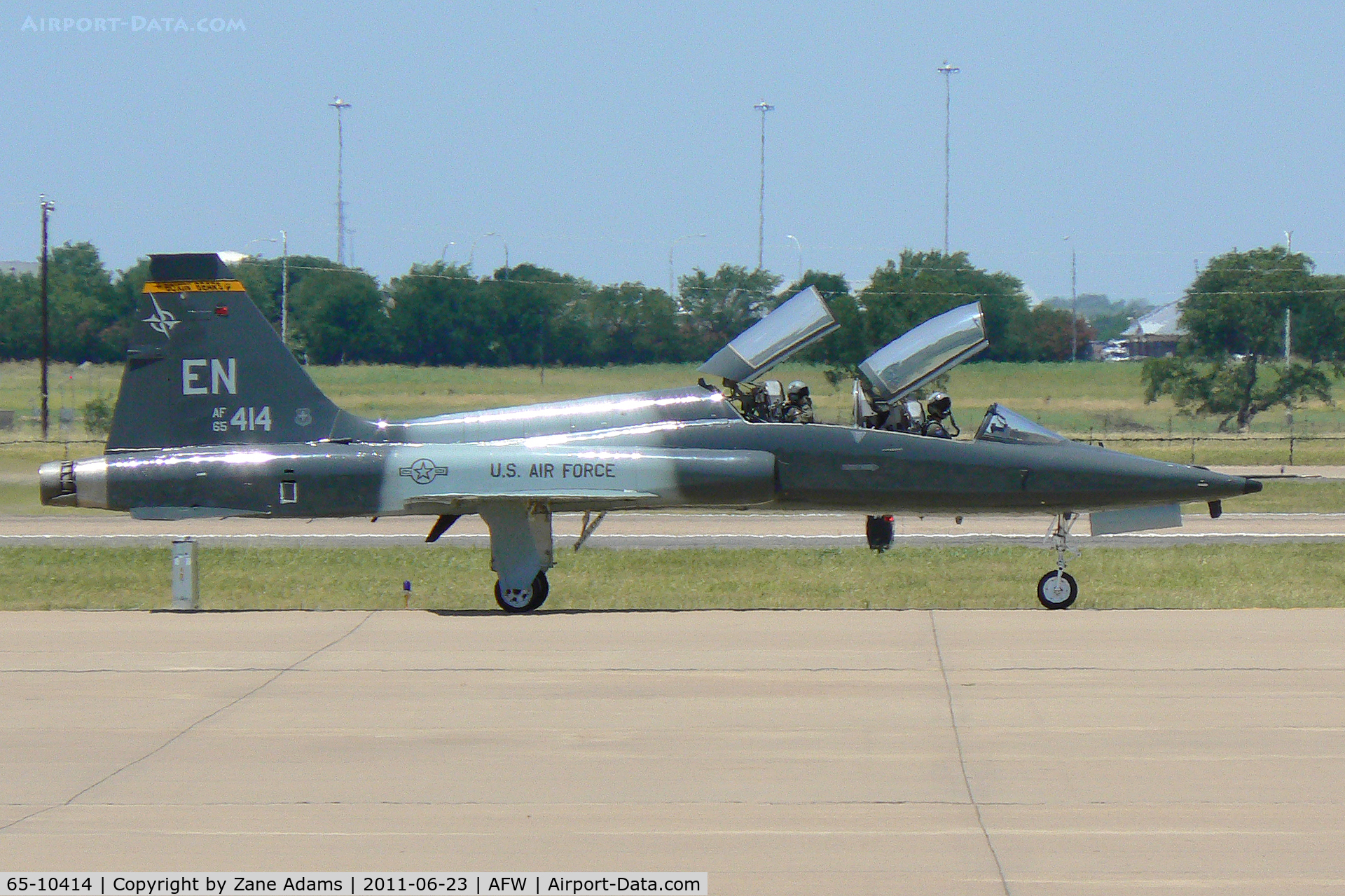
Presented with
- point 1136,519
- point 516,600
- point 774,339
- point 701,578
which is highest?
point 774,339

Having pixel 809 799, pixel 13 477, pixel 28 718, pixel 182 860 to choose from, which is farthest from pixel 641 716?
pixel 13 477

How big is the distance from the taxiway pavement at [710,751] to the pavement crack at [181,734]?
0.04 metres

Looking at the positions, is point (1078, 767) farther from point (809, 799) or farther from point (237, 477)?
point (237, 477)

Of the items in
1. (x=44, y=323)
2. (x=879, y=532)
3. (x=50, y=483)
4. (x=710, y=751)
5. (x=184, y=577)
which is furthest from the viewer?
(x=44, y=323)

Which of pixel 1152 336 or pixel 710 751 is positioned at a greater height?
pixel 1152 336

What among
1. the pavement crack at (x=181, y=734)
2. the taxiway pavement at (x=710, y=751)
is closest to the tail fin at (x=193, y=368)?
the taxiway pavement at (x=710, y=751)

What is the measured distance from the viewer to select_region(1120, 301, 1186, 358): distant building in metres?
104

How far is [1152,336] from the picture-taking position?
108688 mm

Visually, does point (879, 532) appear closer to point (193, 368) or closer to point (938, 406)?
point (938, 406)

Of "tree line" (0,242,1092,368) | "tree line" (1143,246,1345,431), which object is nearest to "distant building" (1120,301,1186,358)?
"tree line" (1143,246,1345,431)

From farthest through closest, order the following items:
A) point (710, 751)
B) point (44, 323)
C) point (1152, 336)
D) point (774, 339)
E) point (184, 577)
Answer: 1. point (1152, 336)
2. point (44, 323)
3. point (774, 339)
4. point (184, 577)
5. point (710, 751)

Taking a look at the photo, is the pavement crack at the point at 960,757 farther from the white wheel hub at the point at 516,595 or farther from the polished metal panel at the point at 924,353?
the white wheel hub at the point at 516,595

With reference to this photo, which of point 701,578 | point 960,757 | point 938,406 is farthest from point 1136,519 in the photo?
point 960,757

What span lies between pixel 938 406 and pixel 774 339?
1.97 metres
